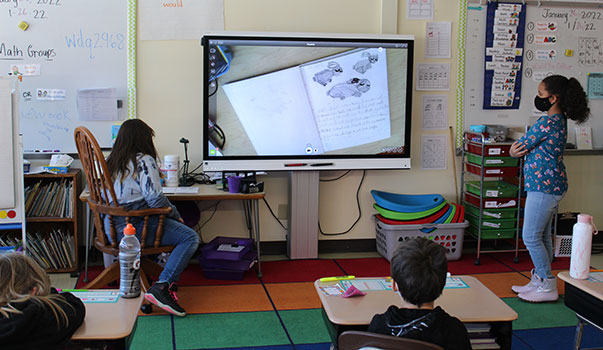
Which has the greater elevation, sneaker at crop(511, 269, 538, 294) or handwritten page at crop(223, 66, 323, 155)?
handwritten page at crop(223, 66, 323, 155)

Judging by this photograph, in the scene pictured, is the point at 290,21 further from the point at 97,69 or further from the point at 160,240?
the point at 160,240

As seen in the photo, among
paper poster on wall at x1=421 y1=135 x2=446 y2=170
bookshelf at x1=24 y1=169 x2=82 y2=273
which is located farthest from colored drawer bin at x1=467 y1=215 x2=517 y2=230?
bookshelf at x1=24 y1=169 x2=82 y2=273

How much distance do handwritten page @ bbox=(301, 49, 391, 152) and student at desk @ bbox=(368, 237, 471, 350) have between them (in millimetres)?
2585

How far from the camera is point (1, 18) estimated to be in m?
4.04

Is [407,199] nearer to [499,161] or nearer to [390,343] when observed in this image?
[499,161]

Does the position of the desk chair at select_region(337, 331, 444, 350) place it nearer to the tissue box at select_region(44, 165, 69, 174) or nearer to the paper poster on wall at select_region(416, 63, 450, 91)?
the tissue box at select_region(44, 165, 69, 174)

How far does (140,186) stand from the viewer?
3344 millimetres

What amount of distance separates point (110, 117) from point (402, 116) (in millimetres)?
2192

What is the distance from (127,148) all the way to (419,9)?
8.53ft

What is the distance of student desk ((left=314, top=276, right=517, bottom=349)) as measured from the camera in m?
2.01

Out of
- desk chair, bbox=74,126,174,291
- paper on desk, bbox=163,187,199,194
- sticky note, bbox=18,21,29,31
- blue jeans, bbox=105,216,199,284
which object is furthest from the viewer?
sticky note, bbox=18,21,29,31

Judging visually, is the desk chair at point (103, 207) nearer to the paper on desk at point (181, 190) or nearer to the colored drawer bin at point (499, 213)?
the paper on desk at point (181, 190)

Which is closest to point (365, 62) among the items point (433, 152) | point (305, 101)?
point (305, 101)

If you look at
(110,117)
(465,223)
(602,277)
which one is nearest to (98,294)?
(602,277)
